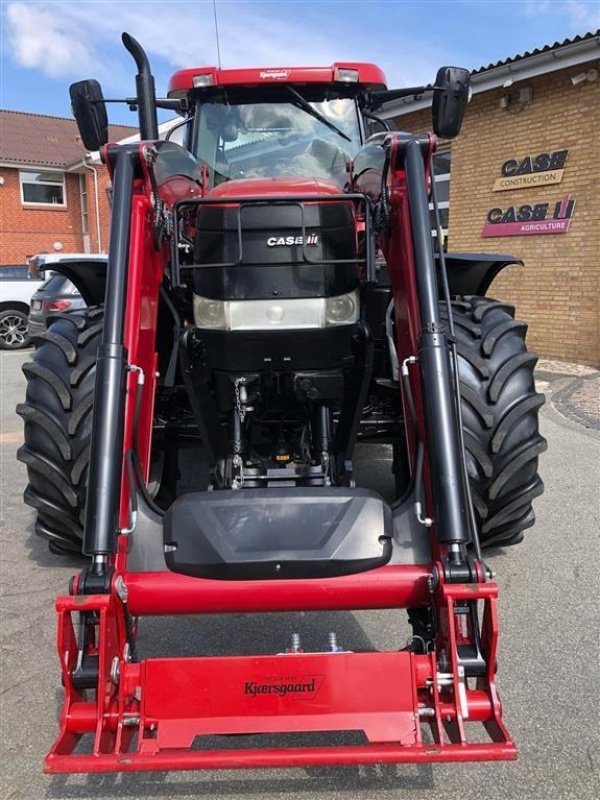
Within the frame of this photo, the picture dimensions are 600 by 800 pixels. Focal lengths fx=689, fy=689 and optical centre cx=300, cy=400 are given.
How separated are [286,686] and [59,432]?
5.37ft

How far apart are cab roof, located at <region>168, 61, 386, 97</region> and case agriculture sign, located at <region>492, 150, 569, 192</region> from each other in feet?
19.3

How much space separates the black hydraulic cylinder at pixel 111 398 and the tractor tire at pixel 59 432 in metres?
0.73

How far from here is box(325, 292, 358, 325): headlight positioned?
9.00 ft

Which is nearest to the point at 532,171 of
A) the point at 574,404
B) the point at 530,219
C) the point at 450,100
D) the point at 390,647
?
the point at 530,219

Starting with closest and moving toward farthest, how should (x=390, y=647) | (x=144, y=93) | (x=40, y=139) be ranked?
(x=390, y=647) → (x=144, y=93) → (x=40, y=139)

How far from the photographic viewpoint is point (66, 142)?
23969 mm

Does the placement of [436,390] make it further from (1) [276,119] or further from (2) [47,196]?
(2) [47,196]

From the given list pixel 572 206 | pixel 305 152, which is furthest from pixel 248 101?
pixel 572 206

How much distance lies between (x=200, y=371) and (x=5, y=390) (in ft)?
24.7

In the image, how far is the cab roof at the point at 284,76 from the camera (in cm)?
387

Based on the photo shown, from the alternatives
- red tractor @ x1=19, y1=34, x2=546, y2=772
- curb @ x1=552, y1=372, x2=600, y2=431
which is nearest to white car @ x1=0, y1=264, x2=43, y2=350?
curb @ x1=552, y1=372, x2=600, y2=431

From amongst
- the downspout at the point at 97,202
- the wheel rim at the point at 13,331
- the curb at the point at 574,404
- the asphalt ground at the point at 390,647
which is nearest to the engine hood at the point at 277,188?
the asphalt ground at the point at 390,647

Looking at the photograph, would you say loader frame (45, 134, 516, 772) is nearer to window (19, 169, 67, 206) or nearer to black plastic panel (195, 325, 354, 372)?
black plastic panel (195, 325, 354, 372)

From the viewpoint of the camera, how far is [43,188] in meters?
22.9
